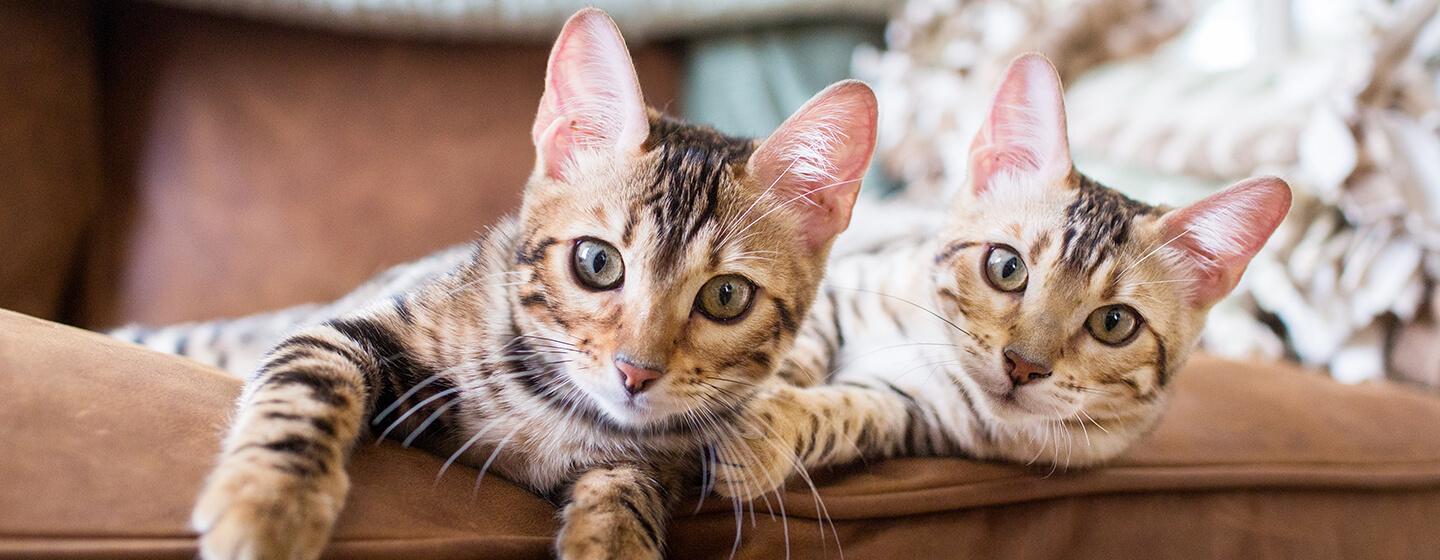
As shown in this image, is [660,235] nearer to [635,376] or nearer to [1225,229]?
[635,376]

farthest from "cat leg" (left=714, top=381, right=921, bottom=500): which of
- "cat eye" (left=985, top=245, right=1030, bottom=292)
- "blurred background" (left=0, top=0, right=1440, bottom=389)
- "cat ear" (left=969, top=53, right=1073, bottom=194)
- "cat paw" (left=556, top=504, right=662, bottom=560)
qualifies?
"blurred background" (left=0, top=0, right=1440, bottom=389)

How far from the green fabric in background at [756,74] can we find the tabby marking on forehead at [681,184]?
1048 mm

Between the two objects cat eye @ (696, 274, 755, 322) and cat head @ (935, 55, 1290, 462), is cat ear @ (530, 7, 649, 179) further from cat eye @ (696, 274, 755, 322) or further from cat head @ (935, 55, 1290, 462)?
cat head @ (935, 55, 1290, 462)

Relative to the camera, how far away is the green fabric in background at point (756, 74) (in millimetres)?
2043

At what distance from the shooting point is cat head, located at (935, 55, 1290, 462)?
93cm

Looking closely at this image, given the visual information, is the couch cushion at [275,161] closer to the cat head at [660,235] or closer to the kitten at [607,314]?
the kitten at [607,314]

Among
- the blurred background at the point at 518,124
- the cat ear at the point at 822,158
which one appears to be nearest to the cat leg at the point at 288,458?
the cat ear at the point at 822,158

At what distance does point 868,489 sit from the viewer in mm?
835

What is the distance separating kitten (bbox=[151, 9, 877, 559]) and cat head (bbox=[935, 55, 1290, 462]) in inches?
9.1

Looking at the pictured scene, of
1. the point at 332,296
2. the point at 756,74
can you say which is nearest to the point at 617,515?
the point at 332,296

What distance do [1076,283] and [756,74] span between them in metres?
1.30

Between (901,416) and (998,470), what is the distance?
0.15 meters

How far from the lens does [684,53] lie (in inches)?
82.5

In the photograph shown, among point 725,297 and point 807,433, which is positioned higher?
point 725,297
